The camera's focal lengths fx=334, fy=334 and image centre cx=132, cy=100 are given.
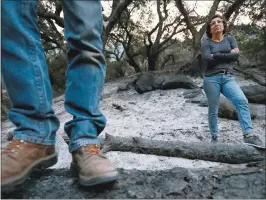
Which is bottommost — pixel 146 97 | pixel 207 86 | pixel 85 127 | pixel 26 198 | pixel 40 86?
pixel 146 97

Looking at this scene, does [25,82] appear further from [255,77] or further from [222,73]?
[255,77]

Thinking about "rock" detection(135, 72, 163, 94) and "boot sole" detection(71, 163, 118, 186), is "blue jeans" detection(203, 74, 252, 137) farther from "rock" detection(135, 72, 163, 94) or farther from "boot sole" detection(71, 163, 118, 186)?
"rock" detection(135, 72, 163, 94)

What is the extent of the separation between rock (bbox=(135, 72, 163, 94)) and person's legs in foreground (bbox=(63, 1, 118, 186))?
8.44m

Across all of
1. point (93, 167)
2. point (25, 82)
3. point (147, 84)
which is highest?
point (25, 82)

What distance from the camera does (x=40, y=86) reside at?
128cm

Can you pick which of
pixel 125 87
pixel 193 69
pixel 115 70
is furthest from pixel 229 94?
pixel 115 70

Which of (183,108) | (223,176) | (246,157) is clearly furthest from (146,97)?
(223,176)

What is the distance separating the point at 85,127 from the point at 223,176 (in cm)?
58

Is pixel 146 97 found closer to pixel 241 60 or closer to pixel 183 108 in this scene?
pixel 183 108

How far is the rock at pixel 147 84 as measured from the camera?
981 centimetres

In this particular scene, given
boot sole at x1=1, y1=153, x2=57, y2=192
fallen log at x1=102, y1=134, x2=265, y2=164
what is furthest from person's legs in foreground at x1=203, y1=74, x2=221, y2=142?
boot sole at x1=1, y1=153, x2=57, y2=192

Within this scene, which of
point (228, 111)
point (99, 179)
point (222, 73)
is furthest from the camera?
point (228, 111)

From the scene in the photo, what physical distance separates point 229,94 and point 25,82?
3.00 meters

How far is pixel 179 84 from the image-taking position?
31.2 feet
